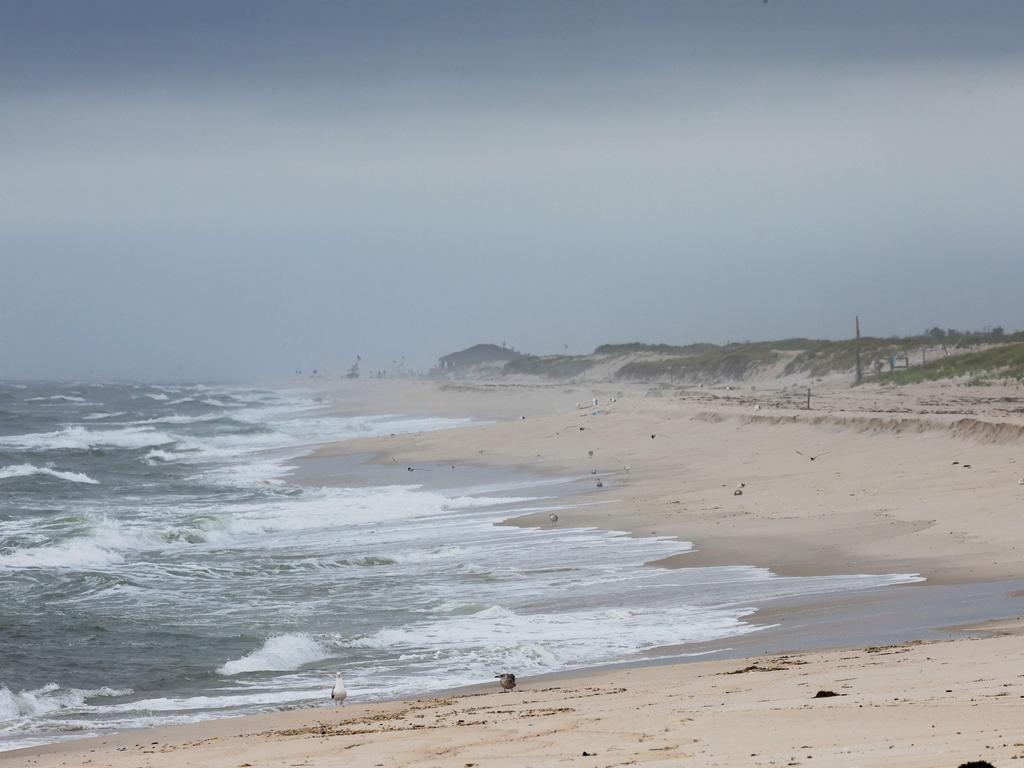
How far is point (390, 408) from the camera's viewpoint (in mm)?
87250

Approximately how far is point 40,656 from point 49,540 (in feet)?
34.4

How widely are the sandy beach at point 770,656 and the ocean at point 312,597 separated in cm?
109

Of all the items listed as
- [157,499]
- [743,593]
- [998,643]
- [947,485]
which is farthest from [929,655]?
[157,499]

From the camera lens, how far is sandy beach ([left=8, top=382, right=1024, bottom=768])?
7078mm

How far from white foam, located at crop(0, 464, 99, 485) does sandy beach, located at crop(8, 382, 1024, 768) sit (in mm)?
10002

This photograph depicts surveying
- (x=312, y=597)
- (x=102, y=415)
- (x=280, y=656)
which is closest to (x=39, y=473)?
(x=312, y=597)

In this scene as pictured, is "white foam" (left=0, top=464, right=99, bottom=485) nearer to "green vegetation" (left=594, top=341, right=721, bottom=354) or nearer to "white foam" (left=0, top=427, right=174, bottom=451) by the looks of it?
"white foam" (left=0, top=427, right=174, bottom=451)

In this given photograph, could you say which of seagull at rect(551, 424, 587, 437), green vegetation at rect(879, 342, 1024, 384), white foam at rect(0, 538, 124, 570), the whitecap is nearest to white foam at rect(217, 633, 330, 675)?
white foam at rect(0, 538, 124, 570)

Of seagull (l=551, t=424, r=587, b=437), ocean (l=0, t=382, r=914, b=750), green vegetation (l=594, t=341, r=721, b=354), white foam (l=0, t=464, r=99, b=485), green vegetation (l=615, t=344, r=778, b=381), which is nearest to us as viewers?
ocean (l=0, t=382, r=914, b=750)

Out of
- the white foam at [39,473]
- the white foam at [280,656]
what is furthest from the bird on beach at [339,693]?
the white foam at [39,473]

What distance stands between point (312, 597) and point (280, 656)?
11.7 feet

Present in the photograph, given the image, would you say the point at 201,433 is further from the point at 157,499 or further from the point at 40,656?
the point at 40,656

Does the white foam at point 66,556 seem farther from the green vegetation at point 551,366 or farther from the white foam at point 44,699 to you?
the green vegetation at point 551,366

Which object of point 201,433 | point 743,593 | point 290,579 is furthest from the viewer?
point 201,433
